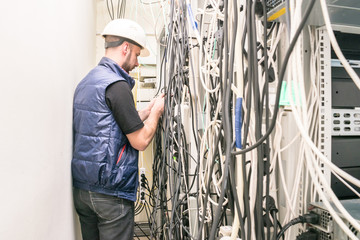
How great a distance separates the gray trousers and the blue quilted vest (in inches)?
1.7

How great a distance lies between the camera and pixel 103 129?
1.14 m

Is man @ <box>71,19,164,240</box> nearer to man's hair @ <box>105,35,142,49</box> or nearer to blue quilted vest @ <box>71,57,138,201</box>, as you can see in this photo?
blue quilted vest @ <box>71,57,138,201</box>

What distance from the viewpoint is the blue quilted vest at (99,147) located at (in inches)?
44.1

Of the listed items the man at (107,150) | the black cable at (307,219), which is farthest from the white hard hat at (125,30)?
the black cable at (307,219)

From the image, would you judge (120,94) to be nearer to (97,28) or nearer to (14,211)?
(14,211)

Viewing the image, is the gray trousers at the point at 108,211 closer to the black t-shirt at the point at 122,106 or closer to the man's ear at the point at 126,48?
the black t-shirt at the point at 122,106

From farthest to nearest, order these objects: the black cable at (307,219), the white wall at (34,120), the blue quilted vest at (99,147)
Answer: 1. the blue quilted vest at (99,147)
2. the black cable at (307,219)
3. the white wall at (34,120)

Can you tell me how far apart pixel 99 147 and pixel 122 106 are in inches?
9.1

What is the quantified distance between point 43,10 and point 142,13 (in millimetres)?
2294

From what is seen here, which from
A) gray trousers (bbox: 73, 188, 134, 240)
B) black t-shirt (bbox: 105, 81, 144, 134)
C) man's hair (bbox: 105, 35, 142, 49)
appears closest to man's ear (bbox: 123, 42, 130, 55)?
man's hair (bbox: 105, 35, 142, 49)

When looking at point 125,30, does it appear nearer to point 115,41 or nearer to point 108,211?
point 115,41

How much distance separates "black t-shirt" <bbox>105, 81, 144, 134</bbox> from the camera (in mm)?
1147

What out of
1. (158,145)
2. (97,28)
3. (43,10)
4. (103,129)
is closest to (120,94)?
(103,129)

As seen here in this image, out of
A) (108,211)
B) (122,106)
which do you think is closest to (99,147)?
(122,106)
